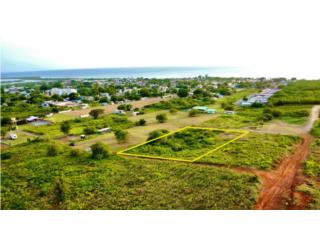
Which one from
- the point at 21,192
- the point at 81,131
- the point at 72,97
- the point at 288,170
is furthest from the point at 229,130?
the point at 72,97

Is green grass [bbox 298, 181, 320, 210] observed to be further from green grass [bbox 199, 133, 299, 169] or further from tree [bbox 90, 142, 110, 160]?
tree [bbox 90, 142, 110, 160]

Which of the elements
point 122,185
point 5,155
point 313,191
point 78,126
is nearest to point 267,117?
point 313,191

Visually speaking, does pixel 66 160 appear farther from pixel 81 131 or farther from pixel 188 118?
pixel 188 118

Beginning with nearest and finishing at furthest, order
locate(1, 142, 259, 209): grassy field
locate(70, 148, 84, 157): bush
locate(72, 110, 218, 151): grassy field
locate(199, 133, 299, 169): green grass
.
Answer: locate(1, 142, 259, 209): grassy field → locate(199, 133, 299, 169): green grass → locate(70, 148, 84, 157): bush → locate(72, 110, 218, 151): grassy field

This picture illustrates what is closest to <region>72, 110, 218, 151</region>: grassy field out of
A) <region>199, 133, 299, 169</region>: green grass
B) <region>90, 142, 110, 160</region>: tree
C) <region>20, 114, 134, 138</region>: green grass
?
<region>90, 142, 110, 160</region>: tree

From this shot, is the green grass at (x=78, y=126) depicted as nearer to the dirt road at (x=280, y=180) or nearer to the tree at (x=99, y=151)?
the tree at (x=99, y=151)
